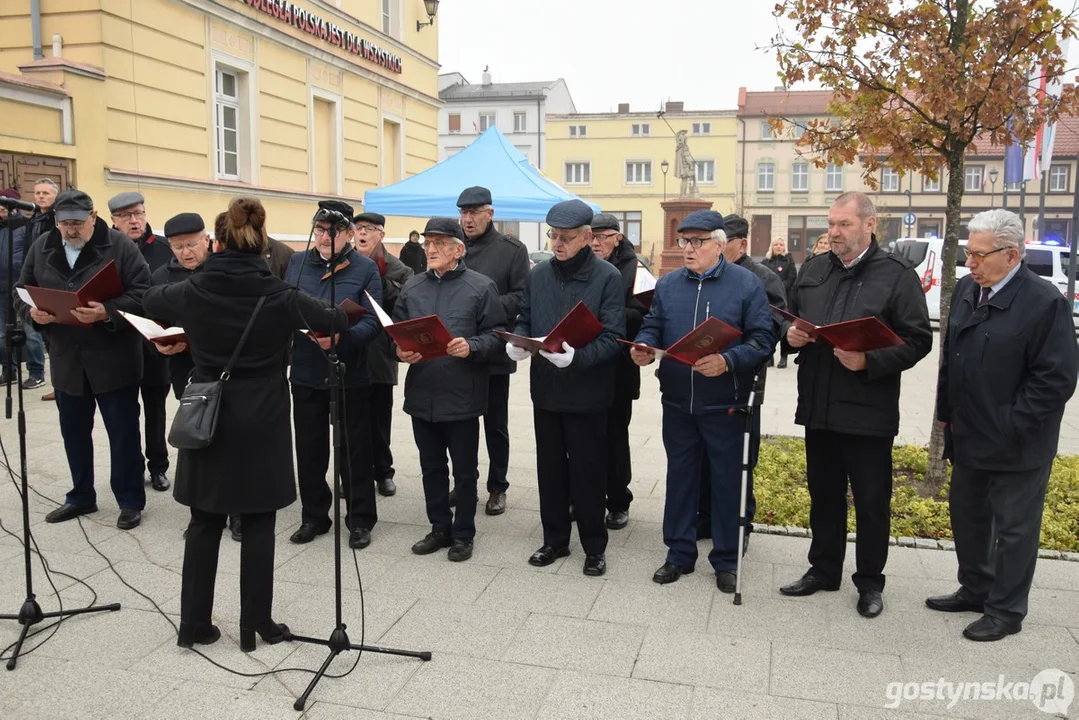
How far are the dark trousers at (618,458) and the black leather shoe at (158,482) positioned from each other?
10.8ft

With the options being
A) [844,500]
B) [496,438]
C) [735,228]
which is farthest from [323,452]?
[844,500]

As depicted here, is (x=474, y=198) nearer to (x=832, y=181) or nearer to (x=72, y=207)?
(x=72, y=207)

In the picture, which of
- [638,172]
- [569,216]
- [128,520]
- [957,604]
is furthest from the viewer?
[638,172]

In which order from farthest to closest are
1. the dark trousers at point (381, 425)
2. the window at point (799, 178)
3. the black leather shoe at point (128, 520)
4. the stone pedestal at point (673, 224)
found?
the window at point (799, 178)
the stone pedestal at point (673, 224)
the dark trousers at point (381, 425)
the black leather shoe at point (128, 520)

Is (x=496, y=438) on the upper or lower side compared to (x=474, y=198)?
lower

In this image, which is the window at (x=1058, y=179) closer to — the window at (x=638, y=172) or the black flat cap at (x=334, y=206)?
the window at (x=638, y=172)

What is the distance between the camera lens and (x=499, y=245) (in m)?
6.20

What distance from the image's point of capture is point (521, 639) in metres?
4.14

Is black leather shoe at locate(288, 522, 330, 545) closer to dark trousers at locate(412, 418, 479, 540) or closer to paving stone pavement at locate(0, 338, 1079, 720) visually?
paving stone pavement at locate(0, 338, 1079, 720)

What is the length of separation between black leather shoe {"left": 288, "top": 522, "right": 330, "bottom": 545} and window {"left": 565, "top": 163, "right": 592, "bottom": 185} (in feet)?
176

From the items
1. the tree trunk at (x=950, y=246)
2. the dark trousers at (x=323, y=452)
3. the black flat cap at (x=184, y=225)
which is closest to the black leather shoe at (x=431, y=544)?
the dark trousers at (x=323, y=452)

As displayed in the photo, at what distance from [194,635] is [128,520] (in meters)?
2.04

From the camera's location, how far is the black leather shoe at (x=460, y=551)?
5195 mm

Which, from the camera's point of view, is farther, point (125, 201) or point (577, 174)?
point (577, 174)
